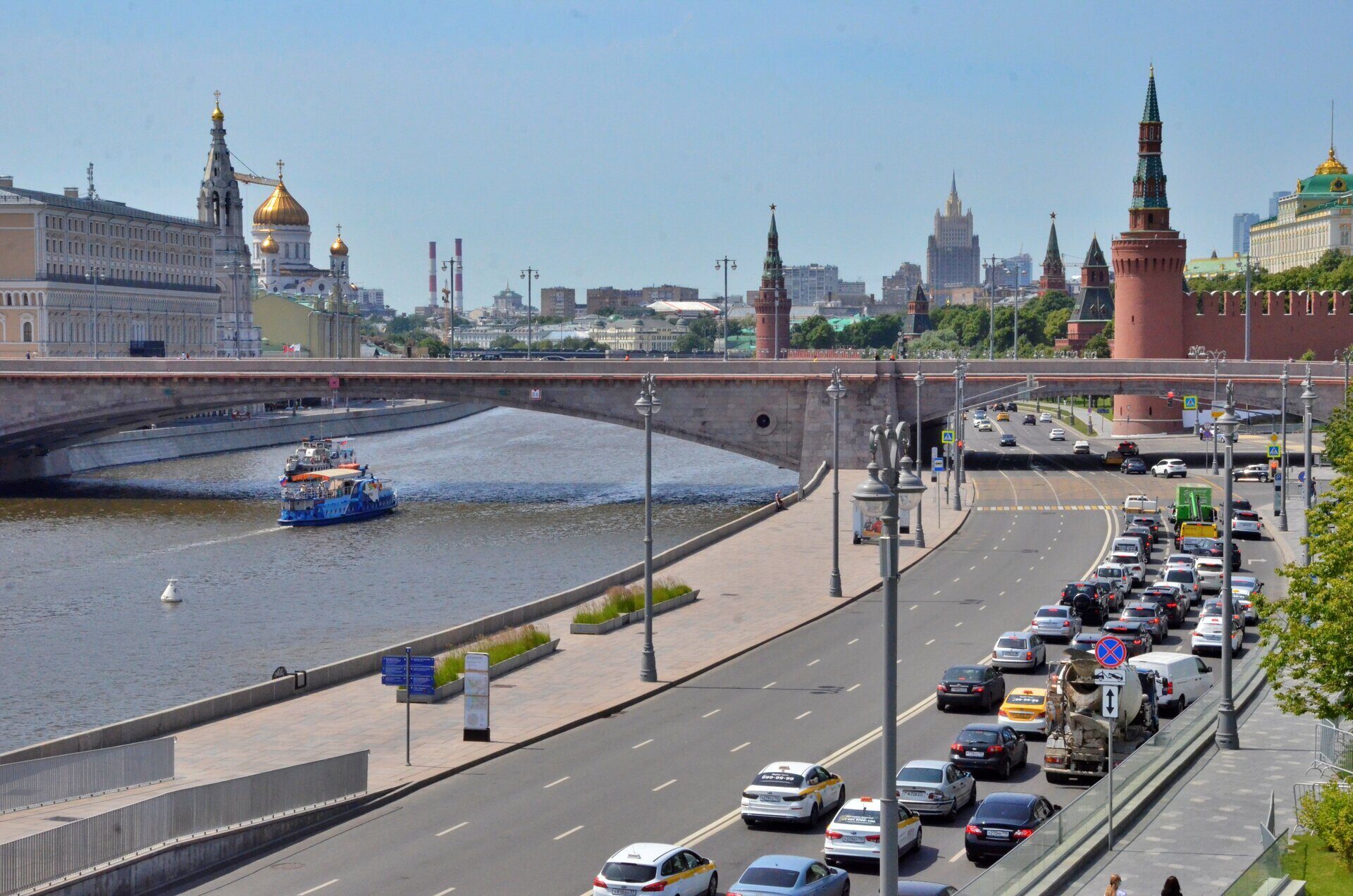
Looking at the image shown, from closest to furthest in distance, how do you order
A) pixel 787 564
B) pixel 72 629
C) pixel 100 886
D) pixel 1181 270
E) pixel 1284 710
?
pixel 100 886, pixel 1284 710, pixel 72 629, pixel 787 564, pixel 1181 270

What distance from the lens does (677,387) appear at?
90875mm

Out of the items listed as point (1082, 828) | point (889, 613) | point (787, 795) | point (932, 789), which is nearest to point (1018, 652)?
point (932, 789)

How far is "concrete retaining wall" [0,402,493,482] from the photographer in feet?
340

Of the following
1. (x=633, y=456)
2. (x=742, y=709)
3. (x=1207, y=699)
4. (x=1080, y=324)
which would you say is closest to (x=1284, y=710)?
(x=1207, y=699)

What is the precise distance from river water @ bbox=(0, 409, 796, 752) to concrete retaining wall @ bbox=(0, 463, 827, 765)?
475cm

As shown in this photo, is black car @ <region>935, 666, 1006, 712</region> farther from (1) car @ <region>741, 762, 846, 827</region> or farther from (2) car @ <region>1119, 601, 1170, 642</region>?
(1) car @ <region>741, 762, 846, 827</region>

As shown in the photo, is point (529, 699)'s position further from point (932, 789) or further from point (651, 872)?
point (651, 872)

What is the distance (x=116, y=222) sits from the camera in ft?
489

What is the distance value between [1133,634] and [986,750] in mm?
11814

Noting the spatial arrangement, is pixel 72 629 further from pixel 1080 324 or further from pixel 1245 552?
pixel 1080 324

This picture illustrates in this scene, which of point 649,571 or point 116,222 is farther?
point 116,222

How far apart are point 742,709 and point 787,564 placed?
21274mm

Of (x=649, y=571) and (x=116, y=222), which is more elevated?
(x=116, y=222)

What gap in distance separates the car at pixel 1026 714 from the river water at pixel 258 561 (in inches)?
734
